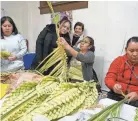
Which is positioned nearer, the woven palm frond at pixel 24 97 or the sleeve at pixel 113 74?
the woven palm frond at pixel 24 97

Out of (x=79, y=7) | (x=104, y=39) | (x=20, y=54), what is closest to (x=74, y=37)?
(x=104, y=39)

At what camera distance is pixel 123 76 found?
4.90 ft

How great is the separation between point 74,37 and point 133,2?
0.82 meters

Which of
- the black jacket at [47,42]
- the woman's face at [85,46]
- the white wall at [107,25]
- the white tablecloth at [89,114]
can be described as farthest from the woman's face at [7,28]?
the white tablecloth at [89,114]

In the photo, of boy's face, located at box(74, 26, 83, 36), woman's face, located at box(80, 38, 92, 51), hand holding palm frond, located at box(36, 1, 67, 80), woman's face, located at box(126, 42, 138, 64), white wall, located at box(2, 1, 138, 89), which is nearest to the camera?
hand holding palm frond, located at box(36, 1, 67, 80)

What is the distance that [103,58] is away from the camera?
2932mm

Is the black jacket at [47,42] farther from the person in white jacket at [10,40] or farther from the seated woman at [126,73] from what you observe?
the seated woman at [126,73]

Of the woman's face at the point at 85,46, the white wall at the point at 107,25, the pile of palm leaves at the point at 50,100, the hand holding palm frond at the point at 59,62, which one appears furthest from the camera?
the white wall at the point at 107,25

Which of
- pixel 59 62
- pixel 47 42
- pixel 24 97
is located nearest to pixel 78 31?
pixel 47 42

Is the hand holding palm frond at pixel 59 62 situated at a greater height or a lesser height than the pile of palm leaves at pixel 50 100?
greater

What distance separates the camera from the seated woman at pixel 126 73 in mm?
1400

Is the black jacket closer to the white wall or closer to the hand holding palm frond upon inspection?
the hand holding palm frond

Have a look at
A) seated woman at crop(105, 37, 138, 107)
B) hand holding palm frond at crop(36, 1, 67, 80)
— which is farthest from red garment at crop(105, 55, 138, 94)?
hand holding palm frond at crop(36, 1, 67, 80)

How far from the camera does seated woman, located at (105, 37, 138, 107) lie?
4.59 ft
